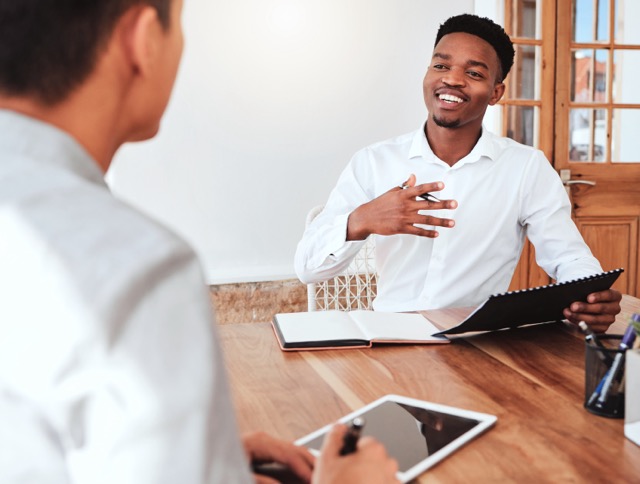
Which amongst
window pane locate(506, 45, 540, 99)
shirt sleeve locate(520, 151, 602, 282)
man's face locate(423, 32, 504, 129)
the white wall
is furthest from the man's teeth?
window pane locate(506, 45, 540, 99)

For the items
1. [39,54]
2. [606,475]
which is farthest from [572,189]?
[39,54]

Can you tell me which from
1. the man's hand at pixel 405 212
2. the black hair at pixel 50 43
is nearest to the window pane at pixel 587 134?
the man's hand at pixel 405 212

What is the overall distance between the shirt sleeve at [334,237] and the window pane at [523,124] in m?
1.75

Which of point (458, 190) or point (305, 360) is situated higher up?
point (458, 190)

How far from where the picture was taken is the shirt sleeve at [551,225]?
6.06 feet

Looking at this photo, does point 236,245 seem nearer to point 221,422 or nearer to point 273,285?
point 273,285

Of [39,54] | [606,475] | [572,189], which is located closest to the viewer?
[39,54]

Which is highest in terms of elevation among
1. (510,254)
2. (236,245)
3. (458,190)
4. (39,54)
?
(39,54)

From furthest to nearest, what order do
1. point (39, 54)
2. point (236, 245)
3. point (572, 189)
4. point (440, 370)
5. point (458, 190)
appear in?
1. point (572, 189)
2. point (236, 245)
3. point (458, 190)
4. point (440, 370)
5. point (39, 54)

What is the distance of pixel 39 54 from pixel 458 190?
1610 millimetres

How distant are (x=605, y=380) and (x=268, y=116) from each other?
2567mm

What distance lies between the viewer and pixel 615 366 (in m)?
0.93

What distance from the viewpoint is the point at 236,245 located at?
10.9 ft

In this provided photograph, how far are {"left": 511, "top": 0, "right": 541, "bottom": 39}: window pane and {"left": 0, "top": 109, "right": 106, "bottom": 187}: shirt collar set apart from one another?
3436mm
